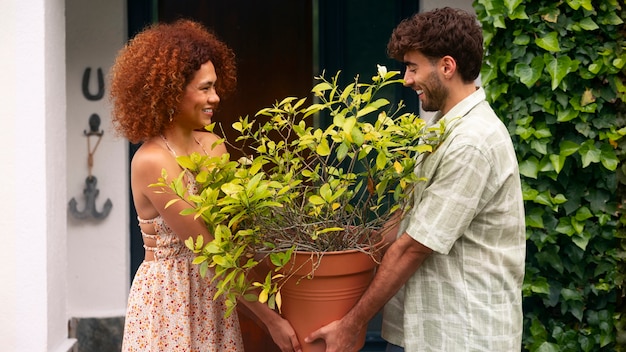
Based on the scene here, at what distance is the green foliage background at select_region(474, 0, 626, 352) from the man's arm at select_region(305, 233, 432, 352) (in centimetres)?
154

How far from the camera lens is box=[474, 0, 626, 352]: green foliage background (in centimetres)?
342

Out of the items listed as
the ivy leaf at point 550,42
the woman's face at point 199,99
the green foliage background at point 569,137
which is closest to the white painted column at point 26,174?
the woman's face at point 199,99

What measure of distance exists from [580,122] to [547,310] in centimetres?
95

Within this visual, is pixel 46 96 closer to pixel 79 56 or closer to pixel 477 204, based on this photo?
pixel 79 56

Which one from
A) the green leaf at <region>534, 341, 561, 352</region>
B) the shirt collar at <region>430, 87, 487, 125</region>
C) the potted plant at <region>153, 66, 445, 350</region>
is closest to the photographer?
the potted plant at <region>153, 66, 445, 350</region>

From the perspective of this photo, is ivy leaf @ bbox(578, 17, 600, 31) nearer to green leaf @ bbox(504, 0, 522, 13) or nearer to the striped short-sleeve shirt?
green leaf @ bbox(504, 0, 522, 13)

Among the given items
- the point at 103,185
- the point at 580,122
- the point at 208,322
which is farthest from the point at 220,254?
the point at 103,185

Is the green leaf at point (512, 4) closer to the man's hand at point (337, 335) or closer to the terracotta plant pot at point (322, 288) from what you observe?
the terracotta plant pot at point (322, 288)

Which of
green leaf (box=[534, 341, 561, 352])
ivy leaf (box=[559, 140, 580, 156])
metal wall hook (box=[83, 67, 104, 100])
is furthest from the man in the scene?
Answer: metal wall hook (box=[83, 67, 104, 100])

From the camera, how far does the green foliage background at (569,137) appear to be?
11.2 feet

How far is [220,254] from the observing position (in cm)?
197

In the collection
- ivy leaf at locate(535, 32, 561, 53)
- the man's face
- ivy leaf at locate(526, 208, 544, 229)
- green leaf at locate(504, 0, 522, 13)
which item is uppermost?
green leaf at locate(504, 0, 522, 13)

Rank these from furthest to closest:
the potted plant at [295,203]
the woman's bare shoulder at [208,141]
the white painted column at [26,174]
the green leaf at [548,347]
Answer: the white painted column at [26,174], the green leaf at [548,347], the woman's bare shoulder at [208,141], the potted plant at [295,203]

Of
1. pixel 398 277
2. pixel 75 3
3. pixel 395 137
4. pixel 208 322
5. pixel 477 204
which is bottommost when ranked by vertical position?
pixel 208 322
